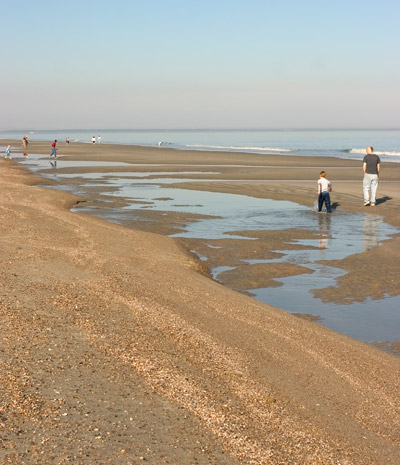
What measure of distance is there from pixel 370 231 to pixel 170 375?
1382 cm

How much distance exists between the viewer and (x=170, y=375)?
19.7ft

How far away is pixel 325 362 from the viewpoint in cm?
726

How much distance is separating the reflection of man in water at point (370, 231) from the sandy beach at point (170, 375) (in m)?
4.83

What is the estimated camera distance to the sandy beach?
472 centimetres

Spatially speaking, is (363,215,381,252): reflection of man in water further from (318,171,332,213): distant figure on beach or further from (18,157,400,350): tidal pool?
(318,171,332,213): distant figure on beach

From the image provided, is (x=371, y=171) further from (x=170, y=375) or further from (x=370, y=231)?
(x=170, y=375)

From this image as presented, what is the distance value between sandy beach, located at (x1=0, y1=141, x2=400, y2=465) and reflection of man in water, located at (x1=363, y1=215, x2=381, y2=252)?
4.83 meters

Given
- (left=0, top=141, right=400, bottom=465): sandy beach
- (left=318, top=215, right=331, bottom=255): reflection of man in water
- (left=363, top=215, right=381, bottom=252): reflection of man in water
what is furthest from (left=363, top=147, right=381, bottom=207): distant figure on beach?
(left=0, top=141, right=400, bottom=465): sandy beach

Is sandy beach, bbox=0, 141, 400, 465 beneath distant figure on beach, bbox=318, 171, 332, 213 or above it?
beneath

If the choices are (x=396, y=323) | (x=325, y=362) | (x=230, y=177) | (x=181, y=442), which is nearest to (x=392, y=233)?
(x=396, y=323)

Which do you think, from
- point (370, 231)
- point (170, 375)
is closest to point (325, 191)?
point (370, 231)

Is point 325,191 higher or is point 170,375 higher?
point 325,191

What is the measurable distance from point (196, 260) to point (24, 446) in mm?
9614

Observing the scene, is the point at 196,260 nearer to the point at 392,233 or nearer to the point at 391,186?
the point at 392,233
